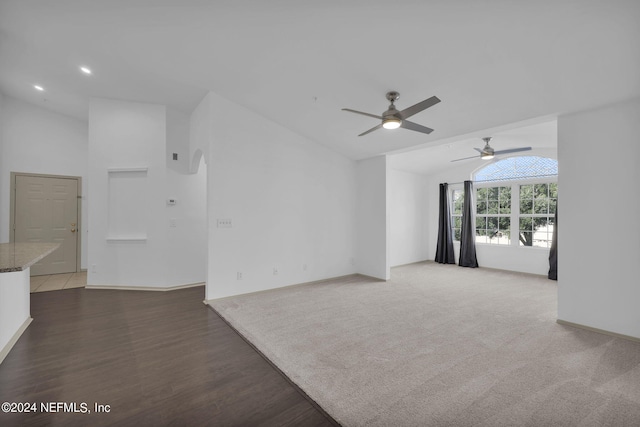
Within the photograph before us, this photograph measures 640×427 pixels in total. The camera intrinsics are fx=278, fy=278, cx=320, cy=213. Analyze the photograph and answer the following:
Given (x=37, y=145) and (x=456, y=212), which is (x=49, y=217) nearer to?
(x=37, y=145)

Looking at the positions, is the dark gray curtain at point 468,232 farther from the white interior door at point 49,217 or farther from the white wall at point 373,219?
the white interior door at point 49,217

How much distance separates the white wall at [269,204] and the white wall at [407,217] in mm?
1762

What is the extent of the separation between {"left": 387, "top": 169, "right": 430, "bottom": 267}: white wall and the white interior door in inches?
292

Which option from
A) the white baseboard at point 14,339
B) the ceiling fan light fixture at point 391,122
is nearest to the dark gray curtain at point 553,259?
the ceiling fan light fixture at point 391,122

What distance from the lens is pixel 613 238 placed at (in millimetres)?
3088

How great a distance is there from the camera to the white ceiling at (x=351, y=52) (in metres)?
2.37

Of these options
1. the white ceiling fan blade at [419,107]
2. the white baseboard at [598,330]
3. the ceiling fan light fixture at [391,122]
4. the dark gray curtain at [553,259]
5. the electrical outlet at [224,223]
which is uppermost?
the white ceiling fan blade at [419,107]

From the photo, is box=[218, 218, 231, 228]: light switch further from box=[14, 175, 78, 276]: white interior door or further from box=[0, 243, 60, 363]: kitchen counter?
box=[14, 175, 78, 276]: white interior door

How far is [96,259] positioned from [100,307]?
1374mm

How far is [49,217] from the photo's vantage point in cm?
599

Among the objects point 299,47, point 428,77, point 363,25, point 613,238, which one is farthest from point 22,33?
point 613,238

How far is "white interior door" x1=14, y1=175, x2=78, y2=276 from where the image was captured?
5.69 metres

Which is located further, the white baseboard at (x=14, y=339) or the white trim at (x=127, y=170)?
the white trim at (x=127, y=170)

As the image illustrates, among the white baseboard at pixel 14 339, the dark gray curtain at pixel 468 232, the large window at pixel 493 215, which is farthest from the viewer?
the dark gray curtain at pixel 468 232
